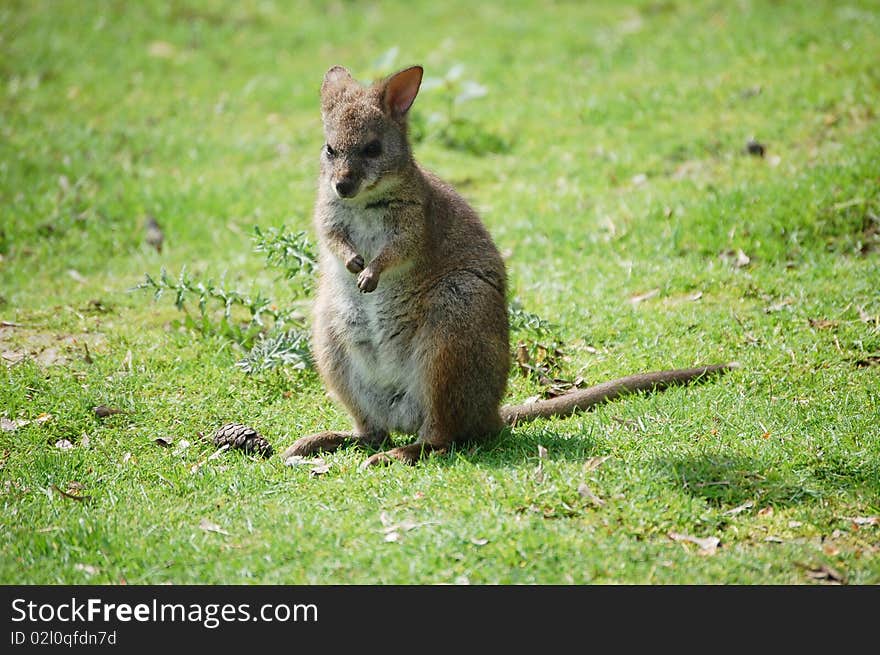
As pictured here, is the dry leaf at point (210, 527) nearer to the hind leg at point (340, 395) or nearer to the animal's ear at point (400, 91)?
the hind leg at point (340, 395)

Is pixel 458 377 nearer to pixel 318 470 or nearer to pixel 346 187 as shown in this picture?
pixel 318 470

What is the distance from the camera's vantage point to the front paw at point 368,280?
582 centimetres

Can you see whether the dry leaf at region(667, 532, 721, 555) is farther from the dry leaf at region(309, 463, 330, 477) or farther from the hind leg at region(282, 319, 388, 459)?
the hind leg at region(282, 319, 388, 459)

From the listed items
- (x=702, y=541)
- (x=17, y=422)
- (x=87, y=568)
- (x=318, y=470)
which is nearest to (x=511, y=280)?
(x=318, y=470)

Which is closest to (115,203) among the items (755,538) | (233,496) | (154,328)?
(154,328)

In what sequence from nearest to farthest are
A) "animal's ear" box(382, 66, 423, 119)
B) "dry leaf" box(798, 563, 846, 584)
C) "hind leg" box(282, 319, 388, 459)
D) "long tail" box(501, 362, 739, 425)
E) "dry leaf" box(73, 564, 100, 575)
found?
"dry leaf" box(798, 563, 846, 584)
"dry leaf" box(73, 564, 100, 575)
"animal's ear" box(382, 66, 423, 119)
"hind leg" box(282, 319, 388, 459)
"long tail" box(501, 362, 739, 425)

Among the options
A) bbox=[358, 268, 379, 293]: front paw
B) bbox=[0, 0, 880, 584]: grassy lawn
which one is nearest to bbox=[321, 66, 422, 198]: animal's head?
bbox=[358, 268, 379, 293]: front paw

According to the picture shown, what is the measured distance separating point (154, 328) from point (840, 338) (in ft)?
15.8

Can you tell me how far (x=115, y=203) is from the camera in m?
10.6

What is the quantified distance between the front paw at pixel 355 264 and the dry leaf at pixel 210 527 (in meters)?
1.56

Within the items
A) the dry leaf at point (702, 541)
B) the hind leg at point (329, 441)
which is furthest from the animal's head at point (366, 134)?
the dry leaf at point (702, 541)

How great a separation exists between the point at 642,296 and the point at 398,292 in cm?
290

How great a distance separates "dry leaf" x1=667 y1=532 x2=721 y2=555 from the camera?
4.83 meters

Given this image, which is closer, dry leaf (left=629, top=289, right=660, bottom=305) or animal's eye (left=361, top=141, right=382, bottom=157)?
animal's eye (left=361, top=141, right=382, bottom=157)
